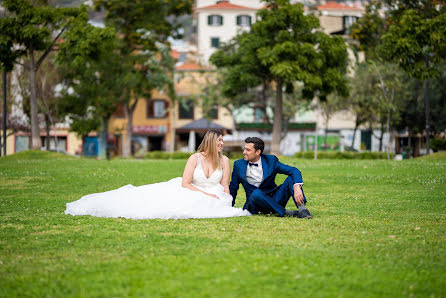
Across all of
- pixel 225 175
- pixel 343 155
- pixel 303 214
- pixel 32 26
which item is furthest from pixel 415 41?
pixel 303 214

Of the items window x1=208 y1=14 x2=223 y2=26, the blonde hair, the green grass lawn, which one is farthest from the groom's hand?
window x1=208 y1=14 x2=223 y2=26

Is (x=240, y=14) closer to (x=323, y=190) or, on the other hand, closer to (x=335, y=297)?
(x=323, y=190)

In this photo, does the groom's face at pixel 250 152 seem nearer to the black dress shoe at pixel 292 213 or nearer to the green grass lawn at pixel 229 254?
the green grass lawn at pixel 229 254

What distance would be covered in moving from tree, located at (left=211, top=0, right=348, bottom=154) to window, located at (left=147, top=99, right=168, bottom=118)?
26.7 meters

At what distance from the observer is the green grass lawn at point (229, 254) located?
4875 mm

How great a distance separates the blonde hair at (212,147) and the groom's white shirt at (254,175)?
1.83ft

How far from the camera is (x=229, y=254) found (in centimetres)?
607

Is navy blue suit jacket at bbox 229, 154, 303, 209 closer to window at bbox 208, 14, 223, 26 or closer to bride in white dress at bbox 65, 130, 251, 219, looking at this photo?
bride in white dress at bbox 65, 130, 251, 219

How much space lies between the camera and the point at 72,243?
6895 mm

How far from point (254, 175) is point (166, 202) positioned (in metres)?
1.56

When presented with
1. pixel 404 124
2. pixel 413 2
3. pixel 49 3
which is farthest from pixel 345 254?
pixel 404 124

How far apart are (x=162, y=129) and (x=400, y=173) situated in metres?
45.2

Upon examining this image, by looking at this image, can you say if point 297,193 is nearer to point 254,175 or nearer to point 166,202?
point 254,175

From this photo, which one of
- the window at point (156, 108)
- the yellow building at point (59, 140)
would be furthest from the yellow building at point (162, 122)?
the yellow building at point (59, 140)
